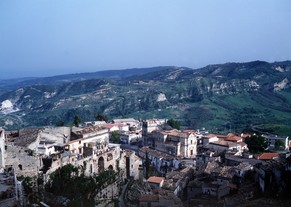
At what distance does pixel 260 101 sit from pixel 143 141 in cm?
8348

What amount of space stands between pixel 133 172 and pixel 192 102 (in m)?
98.4

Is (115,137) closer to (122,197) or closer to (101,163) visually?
(101,163)

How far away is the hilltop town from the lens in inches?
995

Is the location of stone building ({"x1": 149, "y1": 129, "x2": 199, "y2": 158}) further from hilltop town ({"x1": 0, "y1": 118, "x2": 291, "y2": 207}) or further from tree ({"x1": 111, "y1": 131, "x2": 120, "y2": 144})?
tree ({"x1": 111, "y1": 131, "x2": 120, "y2": 144})

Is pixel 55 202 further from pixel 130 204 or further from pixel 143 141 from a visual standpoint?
pixel 143 141

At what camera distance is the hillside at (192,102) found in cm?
10462

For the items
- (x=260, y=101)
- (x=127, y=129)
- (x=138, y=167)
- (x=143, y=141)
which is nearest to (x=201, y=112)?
(x=260, y=101)

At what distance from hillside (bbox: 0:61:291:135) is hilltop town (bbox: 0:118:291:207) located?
149 ft

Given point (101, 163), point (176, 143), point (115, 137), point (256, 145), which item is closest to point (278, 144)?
point (256, 145)

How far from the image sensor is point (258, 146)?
150ft

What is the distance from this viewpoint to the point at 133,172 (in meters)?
37.1

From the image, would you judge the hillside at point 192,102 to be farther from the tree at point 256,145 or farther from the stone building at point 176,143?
the stone building at point 176,143

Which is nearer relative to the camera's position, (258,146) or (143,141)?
(258,146)

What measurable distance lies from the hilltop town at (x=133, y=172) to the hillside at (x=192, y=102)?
149 ft
